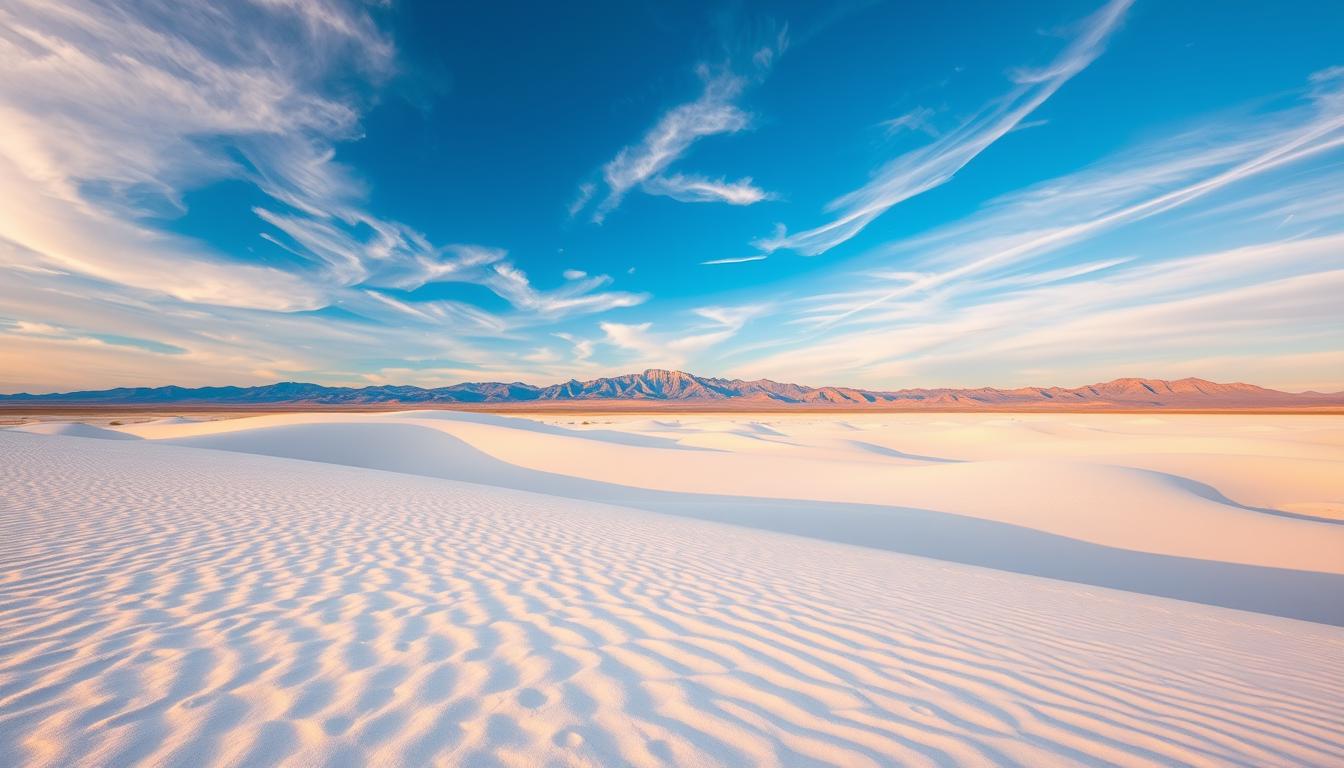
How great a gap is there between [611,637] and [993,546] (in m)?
9.09

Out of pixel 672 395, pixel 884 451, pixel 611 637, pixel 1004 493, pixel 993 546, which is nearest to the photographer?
pixel 611 637

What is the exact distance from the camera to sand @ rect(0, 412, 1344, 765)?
84.0 inches

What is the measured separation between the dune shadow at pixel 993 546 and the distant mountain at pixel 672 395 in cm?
13927

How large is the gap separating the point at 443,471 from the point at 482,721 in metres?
18.8

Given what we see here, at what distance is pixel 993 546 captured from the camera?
9.40 meters

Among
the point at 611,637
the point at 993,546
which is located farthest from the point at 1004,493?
the point at 611,637

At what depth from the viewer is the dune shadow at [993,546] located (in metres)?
7.23

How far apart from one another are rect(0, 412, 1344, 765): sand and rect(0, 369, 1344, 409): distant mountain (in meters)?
146

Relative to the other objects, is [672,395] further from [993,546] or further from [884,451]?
[993,546]

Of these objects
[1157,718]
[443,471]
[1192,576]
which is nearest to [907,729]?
[1157,718]

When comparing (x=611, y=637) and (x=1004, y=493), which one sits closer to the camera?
(x=611, y=637)

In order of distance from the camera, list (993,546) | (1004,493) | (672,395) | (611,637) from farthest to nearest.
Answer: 1. (672,395)
2. (1004,493)
3. (993,546)
4. (611,637)

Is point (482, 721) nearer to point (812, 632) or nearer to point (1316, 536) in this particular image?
point (812, 632)

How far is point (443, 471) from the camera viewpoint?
19.1 meters
